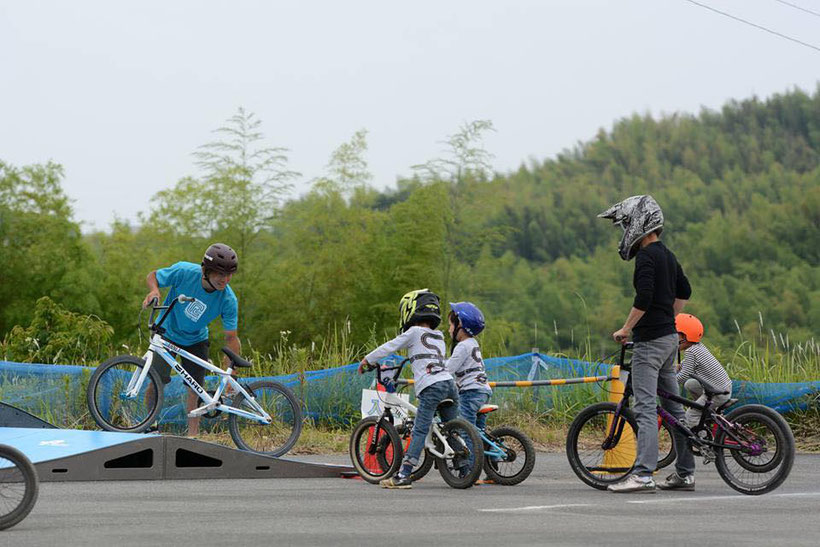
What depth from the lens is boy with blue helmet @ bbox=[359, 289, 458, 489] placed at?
867 centimetres

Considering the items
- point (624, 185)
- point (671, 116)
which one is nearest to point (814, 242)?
point (624, 185)

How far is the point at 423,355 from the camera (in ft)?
29.0

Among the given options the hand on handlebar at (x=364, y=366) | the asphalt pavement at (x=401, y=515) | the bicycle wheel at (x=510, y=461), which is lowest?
the asphalt pavement at (x=401, y=515)

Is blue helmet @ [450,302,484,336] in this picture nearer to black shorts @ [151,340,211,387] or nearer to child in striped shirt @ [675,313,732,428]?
child in striped shirt @ [675,313,732,428]

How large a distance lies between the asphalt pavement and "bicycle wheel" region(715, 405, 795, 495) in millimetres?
133

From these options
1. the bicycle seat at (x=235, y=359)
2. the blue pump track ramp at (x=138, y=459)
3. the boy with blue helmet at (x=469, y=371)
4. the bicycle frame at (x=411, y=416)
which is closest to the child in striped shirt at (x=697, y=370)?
→ the boy with blue helmet at (x=469, y=371)

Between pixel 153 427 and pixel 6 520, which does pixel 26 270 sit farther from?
pixel 6 520

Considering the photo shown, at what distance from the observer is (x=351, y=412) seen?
13.5 meters

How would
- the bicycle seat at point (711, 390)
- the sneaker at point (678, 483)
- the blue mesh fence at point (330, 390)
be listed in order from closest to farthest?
the sneaker at point (678, 483) → the bicycle seat at point (711, 390) → the blue mesh fence at point (330, 390)

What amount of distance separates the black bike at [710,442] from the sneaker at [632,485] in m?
0.19

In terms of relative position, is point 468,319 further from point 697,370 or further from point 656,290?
point 697,370

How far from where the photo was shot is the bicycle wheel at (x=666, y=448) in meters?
9.04

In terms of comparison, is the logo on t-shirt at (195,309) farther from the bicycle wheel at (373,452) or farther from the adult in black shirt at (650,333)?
the adult in black shirt at (650,333)

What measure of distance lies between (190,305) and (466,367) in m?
2.75
